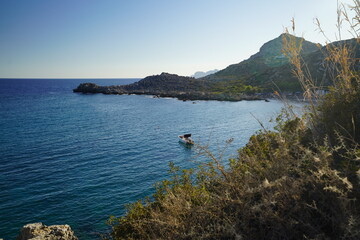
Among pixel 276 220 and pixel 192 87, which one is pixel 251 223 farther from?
pixel 192 87

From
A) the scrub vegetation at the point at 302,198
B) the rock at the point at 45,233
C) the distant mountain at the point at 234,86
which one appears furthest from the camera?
the distant mountain at the point at 234,86

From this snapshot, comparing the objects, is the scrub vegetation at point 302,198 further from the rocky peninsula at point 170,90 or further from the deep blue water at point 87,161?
the rocky peninsula at point 170,90

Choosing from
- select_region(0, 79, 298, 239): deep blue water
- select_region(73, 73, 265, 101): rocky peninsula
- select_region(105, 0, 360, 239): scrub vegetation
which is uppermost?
select_region(73, 73, 265, 101): rocky peninsula

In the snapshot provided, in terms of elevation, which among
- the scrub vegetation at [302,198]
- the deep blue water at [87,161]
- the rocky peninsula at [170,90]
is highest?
the rocky peninsula at [170,90]

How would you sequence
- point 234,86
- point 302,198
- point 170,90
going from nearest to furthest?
point 302,198, point 234,86, point 170,90

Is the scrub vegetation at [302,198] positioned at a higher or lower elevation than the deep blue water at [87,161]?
higher

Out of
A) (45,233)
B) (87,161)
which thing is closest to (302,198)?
(45,233)

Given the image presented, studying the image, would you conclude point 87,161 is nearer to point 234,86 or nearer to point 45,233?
point 45,233

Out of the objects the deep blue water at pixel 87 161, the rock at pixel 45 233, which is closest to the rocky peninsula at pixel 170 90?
the deep blue water at pixel 87 161

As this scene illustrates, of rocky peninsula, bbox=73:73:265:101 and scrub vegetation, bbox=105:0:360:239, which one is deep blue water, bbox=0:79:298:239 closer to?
scrub vegetation, bbox=105:0:360:239

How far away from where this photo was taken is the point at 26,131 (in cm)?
4419

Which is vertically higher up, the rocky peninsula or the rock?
the rocky peninsula

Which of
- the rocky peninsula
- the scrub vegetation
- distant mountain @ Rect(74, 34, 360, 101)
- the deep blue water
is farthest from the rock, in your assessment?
the rocky peninsula

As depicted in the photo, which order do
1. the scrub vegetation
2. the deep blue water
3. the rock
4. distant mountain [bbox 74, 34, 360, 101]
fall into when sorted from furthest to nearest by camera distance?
distant mountain [bbox 74, 34, 360, 101], the deep blue water, the rock, the scrub vegetation
